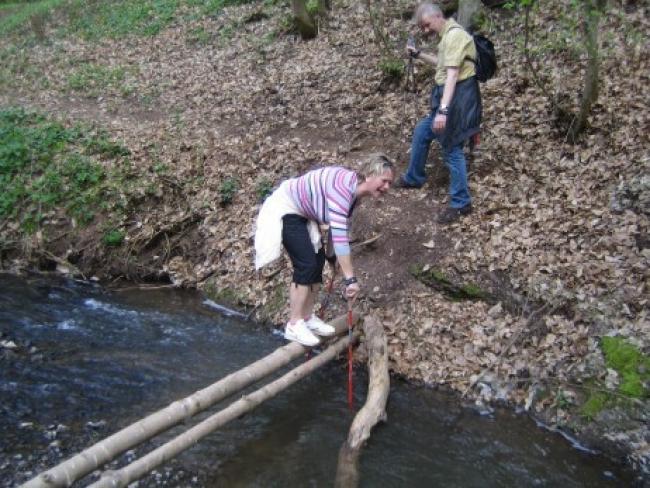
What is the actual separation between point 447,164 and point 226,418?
464 cm

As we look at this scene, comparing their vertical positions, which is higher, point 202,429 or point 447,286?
point 447,286

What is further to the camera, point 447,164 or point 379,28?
point 379,28

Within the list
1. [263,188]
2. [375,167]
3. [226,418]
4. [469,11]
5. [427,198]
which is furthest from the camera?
[263,188]

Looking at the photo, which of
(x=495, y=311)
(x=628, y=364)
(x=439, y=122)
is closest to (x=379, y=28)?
(x=439, y=122)

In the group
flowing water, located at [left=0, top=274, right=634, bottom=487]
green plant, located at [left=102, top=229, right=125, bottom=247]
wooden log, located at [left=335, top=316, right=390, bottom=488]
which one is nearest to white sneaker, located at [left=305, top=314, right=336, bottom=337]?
wooden log, located at [left=335, top=316, right=390, bottom=488]

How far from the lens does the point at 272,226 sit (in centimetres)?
575

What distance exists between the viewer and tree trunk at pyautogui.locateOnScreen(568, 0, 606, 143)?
7389 millimetres

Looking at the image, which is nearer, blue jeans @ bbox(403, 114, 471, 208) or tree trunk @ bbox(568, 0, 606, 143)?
tree trunk @ bbox(568, 0, 606, 143)

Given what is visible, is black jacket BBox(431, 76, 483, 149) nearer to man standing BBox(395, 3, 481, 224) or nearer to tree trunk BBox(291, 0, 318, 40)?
man standing BBox(395, 3, 481, 224)

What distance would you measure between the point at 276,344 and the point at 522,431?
123 inches

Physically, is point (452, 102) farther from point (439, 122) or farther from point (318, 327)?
point (318, 327)

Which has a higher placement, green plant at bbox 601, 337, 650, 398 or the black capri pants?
the black capri pants

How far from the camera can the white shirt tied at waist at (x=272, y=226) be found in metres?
5.72

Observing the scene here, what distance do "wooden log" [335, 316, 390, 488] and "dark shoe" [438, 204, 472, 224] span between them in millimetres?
1961
